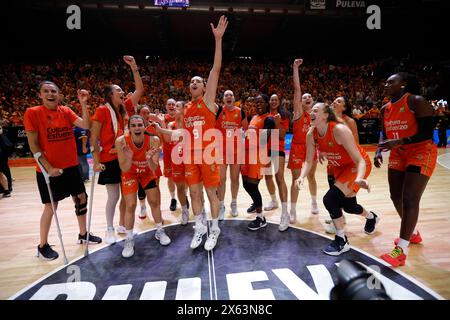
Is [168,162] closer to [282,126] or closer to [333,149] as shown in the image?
[282,126]

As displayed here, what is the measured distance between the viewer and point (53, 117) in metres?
3.07

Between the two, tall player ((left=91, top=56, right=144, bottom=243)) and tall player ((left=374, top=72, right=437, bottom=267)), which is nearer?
tall player ((left=374, top=72, right=437, bottom=267))

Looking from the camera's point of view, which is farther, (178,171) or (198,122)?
(178,171)

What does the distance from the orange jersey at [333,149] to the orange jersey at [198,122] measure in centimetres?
133

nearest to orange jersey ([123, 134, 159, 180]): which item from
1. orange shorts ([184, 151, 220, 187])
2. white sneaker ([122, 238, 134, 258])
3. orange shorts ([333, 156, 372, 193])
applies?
orange shorts ([184, 151, 220, 187])

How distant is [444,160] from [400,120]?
295 inches

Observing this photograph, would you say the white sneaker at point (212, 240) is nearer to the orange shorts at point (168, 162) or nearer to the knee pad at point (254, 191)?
the knee pad at point (254, 191)

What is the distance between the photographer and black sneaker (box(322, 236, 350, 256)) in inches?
121

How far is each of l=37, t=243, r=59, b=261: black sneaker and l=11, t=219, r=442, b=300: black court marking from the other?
351mm

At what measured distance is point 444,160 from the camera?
27.7 feet

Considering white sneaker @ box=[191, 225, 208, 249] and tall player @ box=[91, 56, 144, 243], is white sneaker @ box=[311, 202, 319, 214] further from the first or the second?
tall player @ box=[91, 56, 144, 243]

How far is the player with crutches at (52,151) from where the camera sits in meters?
2.94

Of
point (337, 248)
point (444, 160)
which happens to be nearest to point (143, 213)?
point (337, 248)
